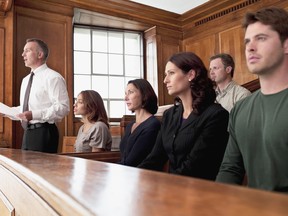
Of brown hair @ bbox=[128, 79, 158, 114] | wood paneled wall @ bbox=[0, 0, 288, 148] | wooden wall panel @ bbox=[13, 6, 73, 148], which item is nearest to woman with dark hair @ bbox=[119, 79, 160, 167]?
brown hair @ bbox=[128, 79, 158, 114]

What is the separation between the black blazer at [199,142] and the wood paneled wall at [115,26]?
3.31 metres

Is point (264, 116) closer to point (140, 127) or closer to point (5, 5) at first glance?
point (140, 127)

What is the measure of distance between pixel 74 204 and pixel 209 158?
1572 mm

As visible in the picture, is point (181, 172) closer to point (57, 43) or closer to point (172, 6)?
point (57, 43)

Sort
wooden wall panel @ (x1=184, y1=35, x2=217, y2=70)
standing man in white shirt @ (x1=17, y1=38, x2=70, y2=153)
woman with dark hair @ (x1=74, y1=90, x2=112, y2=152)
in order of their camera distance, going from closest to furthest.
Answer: standing man in white shirt @ (x1=17, y1=38, x2=70, y2=153), woman with dark hair @ (x1=74, y1=90, x2=112, y2=152), wooden wall panel @ (x1=184, y1=35, x2=217, y2=70)

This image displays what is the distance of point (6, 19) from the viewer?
4.94 meters

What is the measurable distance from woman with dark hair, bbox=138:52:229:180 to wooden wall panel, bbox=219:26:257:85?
13.2 ft

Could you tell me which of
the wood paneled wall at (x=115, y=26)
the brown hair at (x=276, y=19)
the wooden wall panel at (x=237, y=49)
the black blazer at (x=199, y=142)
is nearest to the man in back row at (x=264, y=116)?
the brown hair at (x=276, y=19)

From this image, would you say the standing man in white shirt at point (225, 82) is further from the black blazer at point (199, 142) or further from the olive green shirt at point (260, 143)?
the olive green shirt at point (260, 143)

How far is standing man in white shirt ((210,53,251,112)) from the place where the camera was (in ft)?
10.7

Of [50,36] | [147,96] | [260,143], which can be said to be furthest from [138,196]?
[50,36]

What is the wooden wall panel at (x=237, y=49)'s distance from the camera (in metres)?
6.04

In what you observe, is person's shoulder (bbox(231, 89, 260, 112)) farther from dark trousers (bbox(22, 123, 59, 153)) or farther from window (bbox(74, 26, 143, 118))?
window (bbox(74, 26, 143, 118))

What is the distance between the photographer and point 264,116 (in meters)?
1.41
